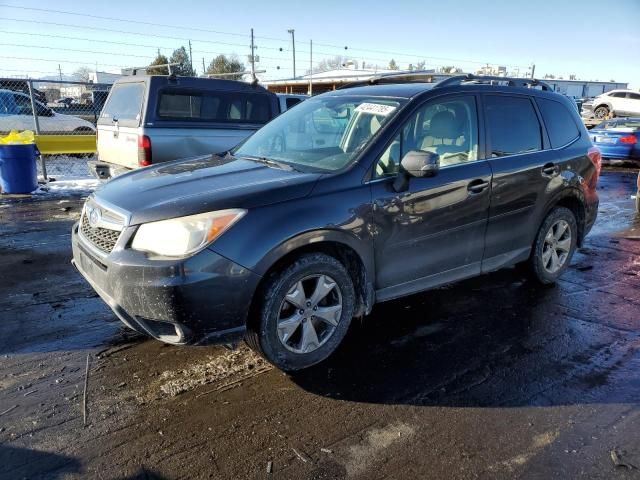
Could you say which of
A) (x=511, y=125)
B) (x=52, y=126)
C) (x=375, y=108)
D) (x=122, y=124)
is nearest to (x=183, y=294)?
(x=375, y=108)

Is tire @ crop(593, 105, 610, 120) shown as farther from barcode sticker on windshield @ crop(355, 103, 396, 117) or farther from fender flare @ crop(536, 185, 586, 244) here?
barcode sticker on windshield @ crop(355, 103, 396, 117)

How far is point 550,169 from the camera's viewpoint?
4.79m

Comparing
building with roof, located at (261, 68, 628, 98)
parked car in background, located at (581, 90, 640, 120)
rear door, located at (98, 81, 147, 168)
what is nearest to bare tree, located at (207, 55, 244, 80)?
building with roof, located at (261, 68, 628, 98)

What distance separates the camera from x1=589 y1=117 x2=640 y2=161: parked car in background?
14906mm

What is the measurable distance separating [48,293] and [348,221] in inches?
125

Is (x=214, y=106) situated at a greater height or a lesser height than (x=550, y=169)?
greater

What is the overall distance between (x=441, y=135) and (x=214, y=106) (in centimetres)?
544

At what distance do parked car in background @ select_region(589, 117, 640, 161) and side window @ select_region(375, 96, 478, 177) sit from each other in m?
12.9

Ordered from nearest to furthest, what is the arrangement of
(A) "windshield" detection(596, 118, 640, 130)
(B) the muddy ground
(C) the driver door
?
(B) the muddy ground → (C) the driver door → (A) "windshield" detection(596, 118, 640, 130)

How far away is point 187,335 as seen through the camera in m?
3.01

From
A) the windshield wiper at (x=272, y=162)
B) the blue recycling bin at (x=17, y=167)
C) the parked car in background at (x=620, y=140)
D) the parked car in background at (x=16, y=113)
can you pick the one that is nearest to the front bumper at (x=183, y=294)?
the windshield wiper at (x=272, y=162)

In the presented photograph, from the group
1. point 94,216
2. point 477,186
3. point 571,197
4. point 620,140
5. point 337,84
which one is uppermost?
point 337,84

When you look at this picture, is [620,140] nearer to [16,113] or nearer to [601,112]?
[16,113]

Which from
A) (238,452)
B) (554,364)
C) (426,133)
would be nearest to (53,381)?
(238,452)
